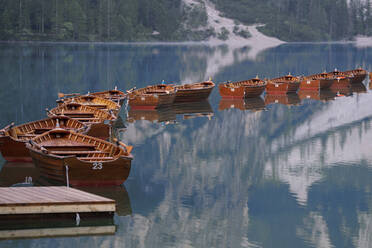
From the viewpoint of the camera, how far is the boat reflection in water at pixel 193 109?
4074cm

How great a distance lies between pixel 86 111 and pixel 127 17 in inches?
6065

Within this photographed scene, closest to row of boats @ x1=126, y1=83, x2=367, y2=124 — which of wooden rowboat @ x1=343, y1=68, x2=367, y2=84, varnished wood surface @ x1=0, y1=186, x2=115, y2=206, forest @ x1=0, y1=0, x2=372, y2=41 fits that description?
wooden rowboat @ x1=343, y1=68, x2=367, y2=84

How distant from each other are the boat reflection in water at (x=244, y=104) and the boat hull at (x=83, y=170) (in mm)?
24141

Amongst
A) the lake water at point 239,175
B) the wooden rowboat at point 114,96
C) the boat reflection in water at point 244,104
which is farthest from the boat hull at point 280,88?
the wooden rowboat at point 114,96

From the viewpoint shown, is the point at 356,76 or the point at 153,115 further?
the point at 356,76

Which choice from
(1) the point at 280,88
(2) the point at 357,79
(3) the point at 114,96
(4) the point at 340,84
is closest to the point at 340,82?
(4) the point at 340,84

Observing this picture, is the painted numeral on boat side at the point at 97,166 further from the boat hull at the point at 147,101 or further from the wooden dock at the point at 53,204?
the boat hull at the point at 147,101

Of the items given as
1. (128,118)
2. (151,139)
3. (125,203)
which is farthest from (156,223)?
(128,118)

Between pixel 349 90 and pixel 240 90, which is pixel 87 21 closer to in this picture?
pixel 349 90

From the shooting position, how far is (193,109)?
142 feet

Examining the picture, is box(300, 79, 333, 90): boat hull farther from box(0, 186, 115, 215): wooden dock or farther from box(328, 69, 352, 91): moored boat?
box(0, 186, 115, 215): wooden dock

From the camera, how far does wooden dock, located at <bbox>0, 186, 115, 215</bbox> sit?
17.2 meters

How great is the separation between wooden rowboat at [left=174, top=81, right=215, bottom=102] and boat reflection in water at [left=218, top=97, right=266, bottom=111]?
5.14 feet

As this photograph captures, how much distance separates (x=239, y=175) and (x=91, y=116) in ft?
31.7
